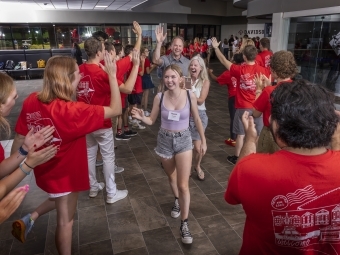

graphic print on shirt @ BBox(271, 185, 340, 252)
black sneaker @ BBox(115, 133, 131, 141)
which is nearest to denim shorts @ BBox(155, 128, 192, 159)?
graphic print on shirt @ BBox(271, 185, 340, 252)

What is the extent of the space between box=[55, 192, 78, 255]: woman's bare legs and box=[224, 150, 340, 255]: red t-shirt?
4.16 feet

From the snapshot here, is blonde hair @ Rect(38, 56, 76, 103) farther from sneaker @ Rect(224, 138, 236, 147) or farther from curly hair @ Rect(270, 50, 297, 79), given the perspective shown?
sneaker @ Rect(224, 138, 236, 147)

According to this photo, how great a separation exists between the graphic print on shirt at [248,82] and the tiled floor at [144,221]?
3.80ft

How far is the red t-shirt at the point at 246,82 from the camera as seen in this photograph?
11.7ft

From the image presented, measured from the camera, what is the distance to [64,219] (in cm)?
190

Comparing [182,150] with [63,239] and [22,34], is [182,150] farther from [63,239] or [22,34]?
[22,34]

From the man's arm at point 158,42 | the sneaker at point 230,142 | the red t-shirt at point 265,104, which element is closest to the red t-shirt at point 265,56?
the sneaker at point 230,142

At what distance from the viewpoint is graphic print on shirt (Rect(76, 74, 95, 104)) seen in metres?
2.73

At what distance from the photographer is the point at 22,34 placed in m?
14.6

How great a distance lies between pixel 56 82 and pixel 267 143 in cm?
153

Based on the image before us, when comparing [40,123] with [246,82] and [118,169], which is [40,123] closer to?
[118,169]

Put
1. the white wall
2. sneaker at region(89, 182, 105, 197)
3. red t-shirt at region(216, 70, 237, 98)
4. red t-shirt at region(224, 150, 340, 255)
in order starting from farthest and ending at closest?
the white wall, red t-shirt at region(216, 70, 237, 98), sneaker at region(89, 182, 105, 197), red t-shirt at region(224, 150, 340, 255)

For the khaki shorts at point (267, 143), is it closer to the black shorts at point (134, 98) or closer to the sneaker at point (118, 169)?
the sneaker at point (118, 169)

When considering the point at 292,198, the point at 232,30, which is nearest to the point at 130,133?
the point at 292,198
